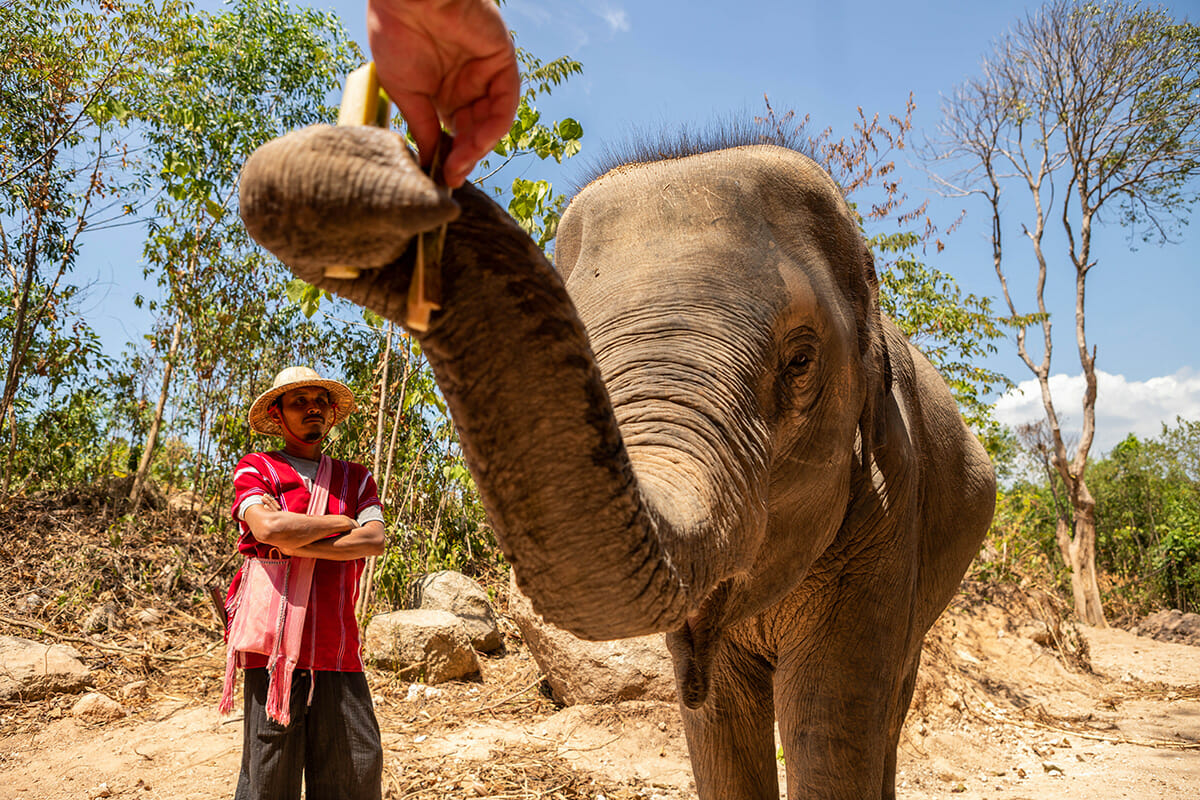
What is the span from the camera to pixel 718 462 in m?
1.62

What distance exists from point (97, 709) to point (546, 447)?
240 inches

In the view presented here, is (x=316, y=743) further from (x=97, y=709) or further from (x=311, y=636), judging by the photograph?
(x=97, y=709)

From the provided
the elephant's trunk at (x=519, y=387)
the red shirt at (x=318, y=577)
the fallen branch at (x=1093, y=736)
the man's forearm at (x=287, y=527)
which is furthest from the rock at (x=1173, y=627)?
the elephant's trunk at (x=519, y=387)

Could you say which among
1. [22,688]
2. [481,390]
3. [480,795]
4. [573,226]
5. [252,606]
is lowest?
[480,795]

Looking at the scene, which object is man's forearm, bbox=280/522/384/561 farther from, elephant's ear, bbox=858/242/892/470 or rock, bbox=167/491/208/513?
rock, bbox=167/491/208/513

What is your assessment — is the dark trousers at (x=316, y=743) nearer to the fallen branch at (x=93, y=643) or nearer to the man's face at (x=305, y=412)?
the man's face at (x=305, y=412)

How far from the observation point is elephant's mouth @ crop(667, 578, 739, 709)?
2.07 m

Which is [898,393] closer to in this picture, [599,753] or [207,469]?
[599,753]

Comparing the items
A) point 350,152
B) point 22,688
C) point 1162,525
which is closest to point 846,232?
point 350,152

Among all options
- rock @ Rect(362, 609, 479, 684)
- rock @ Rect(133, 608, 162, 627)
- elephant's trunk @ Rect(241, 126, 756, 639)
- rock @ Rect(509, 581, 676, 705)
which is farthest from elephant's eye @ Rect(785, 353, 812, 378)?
rock @ Rect(133, 608, 162, 627)

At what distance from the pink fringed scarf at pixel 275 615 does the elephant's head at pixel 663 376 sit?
63.2 inches

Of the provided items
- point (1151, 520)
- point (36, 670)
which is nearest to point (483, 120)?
point (36, 670)

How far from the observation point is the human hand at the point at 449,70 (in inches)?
34.3

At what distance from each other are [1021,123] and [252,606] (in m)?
19.2
